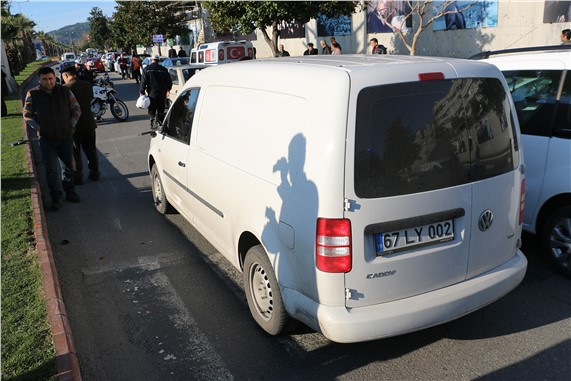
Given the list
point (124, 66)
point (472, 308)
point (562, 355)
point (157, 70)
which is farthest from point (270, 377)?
point (124, 66)

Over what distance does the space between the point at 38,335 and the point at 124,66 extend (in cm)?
3368

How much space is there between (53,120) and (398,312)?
17.7 feet

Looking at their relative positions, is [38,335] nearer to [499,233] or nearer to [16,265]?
[16,265]

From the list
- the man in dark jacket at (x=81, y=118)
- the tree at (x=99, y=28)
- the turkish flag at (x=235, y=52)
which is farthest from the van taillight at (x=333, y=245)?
the tree at (x=99, y=28)

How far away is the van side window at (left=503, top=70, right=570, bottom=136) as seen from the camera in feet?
14.4

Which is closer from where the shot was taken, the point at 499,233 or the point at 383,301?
the point at 383,301

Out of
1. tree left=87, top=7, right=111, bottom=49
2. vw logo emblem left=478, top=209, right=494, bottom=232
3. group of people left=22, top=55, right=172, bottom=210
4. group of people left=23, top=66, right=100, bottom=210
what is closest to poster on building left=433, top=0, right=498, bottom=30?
group of people left=22, top=55, right=172, bottom=210

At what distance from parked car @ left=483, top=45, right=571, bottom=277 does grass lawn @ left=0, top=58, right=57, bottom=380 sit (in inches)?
164

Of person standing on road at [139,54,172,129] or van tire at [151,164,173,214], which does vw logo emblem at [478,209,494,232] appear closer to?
van tire at [151,164,173,214]

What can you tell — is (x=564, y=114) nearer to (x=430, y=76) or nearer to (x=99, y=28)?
(x=430, y=76)

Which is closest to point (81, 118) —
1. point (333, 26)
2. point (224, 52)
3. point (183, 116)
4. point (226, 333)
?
point (183, 116)

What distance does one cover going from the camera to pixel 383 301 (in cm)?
299

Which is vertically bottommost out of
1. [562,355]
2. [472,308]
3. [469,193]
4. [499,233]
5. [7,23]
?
[562,355]

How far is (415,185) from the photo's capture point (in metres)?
2.94
